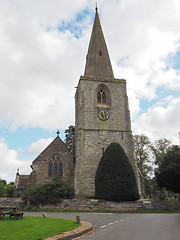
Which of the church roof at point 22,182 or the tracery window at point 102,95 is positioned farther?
the tracery window at point 102,95

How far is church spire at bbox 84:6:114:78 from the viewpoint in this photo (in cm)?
3084

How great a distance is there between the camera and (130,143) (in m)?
27.0

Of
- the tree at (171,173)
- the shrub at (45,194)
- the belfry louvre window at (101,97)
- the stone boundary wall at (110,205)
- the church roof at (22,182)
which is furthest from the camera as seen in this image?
the tree at (171,173)

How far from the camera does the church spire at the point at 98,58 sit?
101 ft

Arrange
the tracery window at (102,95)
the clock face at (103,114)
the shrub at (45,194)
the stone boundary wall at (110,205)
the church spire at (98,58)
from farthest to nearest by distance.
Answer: the church spire at (98,58)
the tracery window at (102,95)
the clock face at (103,114)
the shrub at (45,194)
the stone boundary wall at (110,205)

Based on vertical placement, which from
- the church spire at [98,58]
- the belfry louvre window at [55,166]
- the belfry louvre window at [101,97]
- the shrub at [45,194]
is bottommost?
the shrub at [45,194]

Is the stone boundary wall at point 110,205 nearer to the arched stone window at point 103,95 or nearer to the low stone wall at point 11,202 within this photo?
the low stone wall at point 11,202

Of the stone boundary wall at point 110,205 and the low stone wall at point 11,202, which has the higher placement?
the low stone wall at point 11,202

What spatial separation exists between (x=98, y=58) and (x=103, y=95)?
5.93 m

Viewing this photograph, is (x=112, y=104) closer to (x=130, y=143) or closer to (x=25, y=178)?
(x=130, y=143)

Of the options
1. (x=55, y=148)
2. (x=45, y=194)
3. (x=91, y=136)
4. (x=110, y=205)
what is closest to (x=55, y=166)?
(x=55, y=148)

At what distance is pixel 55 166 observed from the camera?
27500 mm

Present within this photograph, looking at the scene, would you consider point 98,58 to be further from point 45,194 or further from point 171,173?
point 171,173

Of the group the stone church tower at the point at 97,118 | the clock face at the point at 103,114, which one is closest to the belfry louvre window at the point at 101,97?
the stone church tower at the point at 97,118
